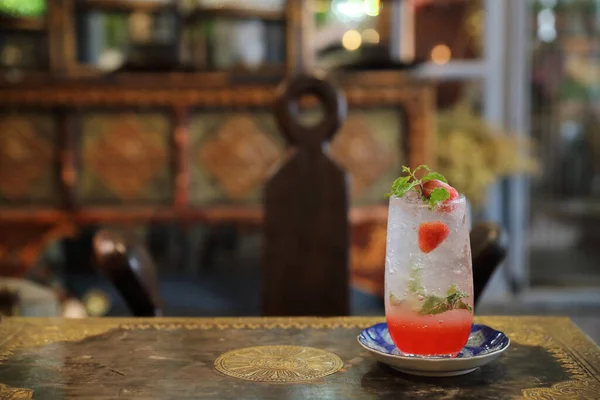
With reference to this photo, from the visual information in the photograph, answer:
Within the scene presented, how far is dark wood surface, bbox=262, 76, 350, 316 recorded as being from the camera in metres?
1.71

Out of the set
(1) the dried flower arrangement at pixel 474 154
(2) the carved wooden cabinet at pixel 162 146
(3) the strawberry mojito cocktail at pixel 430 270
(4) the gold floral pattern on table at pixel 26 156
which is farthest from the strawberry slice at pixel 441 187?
(1) the dried flower arrangement at pixel 474 154

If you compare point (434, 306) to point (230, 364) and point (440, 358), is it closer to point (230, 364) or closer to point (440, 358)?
point (440, 358)

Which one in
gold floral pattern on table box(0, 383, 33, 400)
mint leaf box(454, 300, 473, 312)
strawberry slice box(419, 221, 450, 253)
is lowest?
gold floral pattern on table box(0, 383, 33, 400)

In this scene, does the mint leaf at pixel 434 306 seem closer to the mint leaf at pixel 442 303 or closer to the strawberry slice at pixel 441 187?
the mint leaf at pixel 442 303

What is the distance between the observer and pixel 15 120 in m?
3.34

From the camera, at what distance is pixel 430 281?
3.40 ft

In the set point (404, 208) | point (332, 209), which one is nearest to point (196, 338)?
point (404, 208)

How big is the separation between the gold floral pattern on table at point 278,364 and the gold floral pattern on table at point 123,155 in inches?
90.5

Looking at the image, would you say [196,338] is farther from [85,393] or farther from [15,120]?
[15,120]

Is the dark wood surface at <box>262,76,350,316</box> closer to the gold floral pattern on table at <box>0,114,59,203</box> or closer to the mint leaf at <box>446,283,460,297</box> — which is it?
the mint leaf at <box>446,283,460,297</box>

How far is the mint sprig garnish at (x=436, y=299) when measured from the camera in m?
1.04

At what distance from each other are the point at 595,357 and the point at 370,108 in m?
2.35

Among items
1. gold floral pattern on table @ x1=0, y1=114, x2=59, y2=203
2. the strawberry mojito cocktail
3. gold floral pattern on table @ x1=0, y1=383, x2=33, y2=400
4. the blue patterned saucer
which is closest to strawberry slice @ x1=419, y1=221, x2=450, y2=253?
the strawberry mojito cocktail

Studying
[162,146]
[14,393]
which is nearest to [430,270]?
[14,393]
